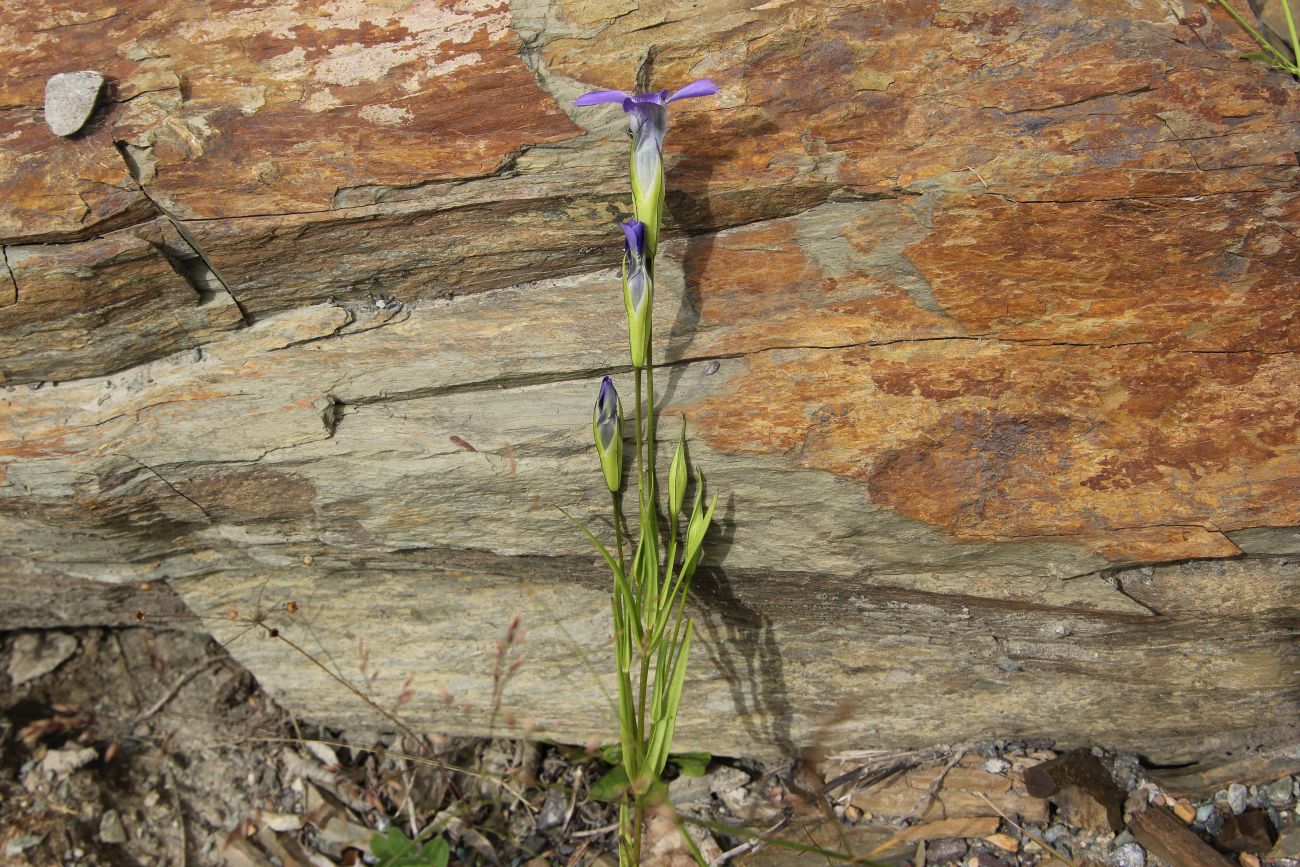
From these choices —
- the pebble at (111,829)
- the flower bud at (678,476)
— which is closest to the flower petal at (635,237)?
the flower bud at (678,476)

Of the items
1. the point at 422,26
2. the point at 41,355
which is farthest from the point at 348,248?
the point at 41,355

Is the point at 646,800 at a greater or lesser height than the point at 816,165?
lesser

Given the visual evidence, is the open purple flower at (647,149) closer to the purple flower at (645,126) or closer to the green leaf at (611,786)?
the purple flower at (645,126)

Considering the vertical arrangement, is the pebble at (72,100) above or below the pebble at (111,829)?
above

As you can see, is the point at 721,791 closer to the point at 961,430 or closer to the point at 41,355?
the point at 961,430

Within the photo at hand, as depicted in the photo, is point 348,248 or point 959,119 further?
point 348,248

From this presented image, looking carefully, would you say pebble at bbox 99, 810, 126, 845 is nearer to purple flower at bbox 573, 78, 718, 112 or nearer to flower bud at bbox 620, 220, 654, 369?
flower bud at bbox 620, 220, 654, 369
